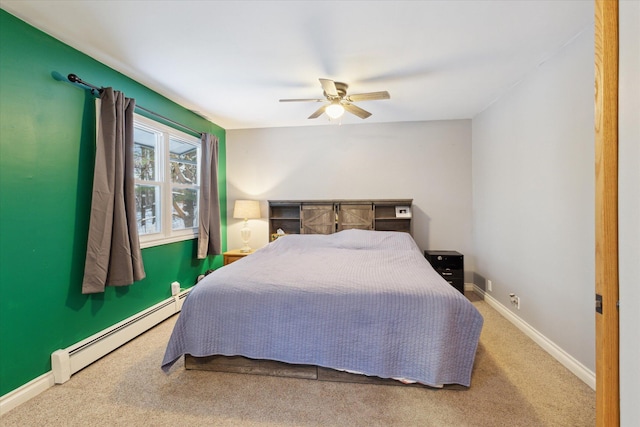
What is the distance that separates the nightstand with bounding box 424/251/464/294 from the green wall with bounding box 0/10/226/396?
3.44 meters

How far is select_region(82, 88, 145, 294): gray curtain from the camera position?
2064 mm

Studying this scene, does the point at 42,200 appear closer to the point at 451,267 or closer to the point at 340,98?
the point at 340,98

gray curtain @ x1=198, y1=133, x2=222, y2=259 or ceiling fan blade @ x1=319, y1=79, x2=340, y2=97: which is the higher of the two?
ceiling fan blade @ x1=319, y1=79, x2=340, y2=97

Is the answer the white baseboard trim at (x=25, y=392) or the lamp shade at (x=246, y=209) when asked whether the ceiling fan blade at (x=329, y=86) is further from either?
the white baseboard trim at (x=25, y=392)

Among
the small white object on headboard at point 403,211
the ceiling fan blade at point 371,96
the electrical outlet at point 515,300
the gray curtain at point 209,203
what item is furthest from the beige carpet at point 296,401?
the ceiling fan blade at point 371,96

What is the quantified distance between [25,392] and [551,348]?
3676 millimetres

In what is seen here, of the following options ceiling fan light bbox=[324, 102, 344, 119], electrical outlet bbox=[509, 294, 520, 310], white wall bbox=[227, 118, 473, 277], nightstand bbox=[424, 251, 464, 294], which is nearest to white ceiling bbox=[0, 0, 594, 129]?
ceiling fan light bbox=[324, 102, 344, 119]

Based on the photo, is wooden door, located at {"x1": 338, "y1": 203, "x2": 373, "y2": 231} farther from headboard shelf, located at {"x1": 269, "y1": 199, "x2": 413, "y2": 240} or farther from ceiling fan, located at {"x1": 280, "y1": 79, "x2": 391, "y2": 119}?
ceiling fan, located at {"x1": 280, "y1": 79, "x2": 391, "y2": 119}

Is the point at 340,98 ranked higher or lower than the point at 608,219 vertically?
higher

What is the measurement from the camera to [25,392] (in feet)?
5.50

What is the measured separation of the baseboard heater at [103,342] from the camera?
184 centimetres

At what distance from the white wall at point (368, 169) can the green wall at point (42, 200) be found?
2050mm

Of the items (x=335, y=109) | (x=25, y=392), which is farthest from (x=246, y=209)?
(x=25, y=392)
